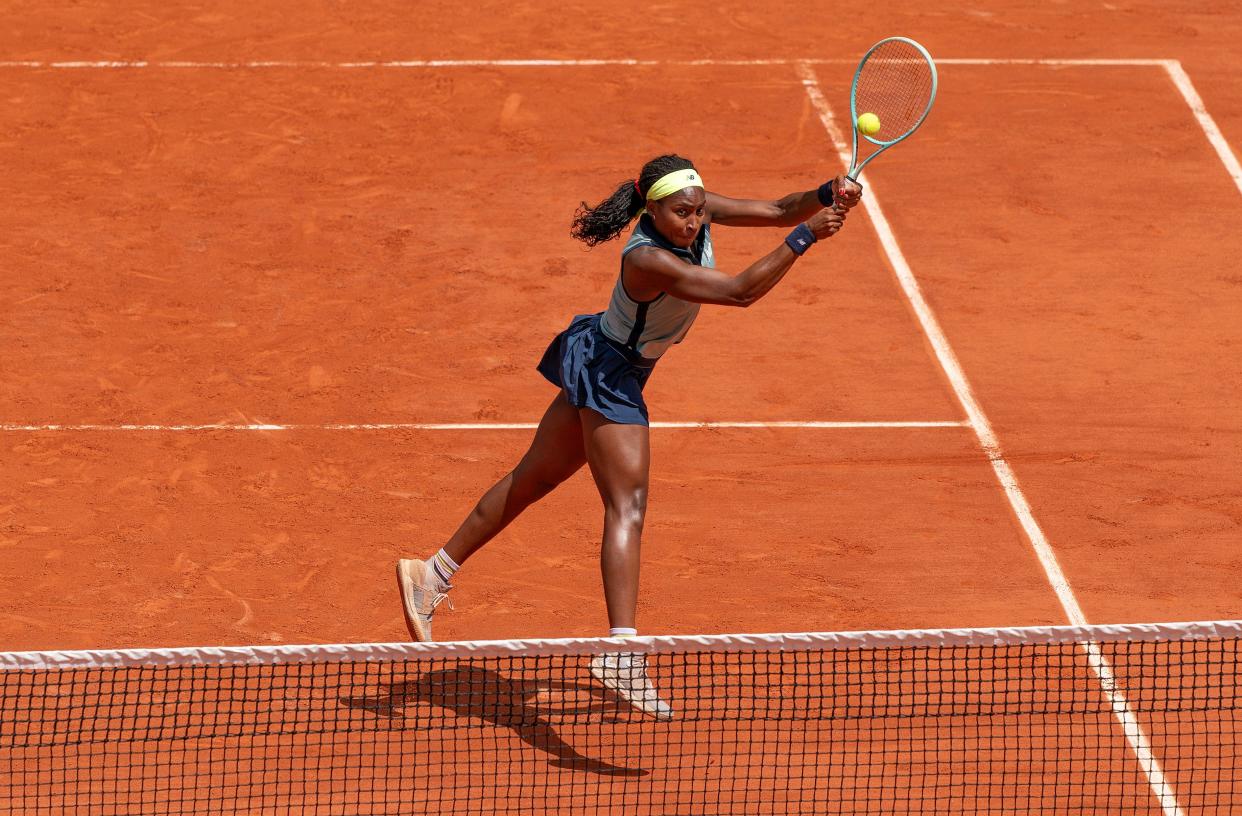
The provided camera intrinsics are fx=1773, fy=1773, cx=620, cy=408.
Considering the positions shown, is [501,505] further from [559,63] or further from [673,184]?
[559,63]

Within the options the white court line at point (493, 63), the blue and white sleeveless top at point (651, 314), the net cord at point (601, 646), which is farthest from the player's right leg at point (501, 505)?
the white court line at point (493, 63)

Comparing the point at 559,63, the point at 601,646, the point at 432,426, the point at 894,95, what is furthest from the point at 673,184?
the point at 559,63

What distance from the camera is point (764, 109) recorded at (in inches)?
574

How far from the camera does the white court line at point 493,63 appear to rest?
15.1 metres

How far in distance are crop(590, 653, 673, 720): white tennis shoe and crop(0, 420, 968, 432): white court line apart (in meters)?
3.23

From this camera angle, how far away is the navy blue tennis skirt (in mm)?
7328

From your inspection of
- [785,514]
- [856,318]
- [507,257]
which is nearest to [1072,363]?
[856,318]

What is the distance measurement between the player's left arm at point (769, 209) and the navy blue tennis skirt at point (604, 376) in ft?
2.40

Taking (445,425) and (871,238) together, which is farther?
(871,238)

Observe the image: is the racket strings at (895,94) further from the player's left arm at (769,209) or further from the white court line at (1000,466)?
the white court line at (1000,466)

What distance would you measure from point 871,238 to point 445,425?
156 inches

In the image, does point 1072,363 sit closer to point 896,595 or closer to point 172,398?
point 896,595

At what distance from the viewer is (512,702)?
24.6 ft

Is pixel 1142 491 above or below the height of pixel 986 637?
below
